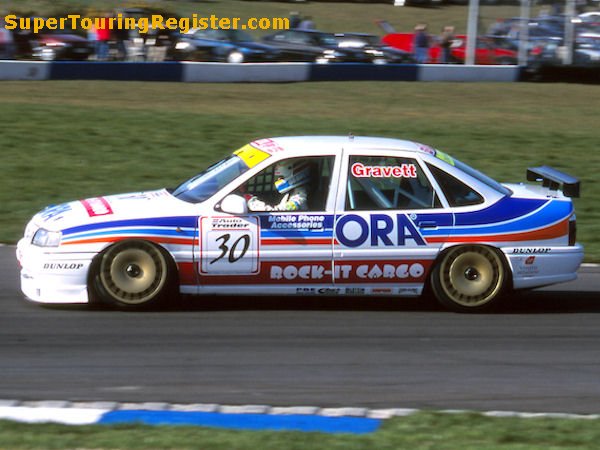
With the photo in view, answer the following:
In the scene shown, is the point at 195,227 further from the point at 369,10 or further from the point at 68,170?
the point at 369,10

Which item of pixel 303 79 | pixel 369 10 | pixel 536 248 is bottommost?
pixel 536 248

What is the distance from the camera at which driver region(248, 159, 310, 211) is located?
26.7ft

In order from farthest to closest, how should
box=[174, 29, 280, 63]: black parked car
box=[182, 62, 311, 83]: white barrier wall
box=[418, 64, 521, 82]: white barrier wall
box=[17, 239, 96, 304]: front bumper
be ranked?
box=[174, 29, 280, 63]: black parked car → box=[418, 64, 521, 82]: white barrier wall → box=[182, 62, 311, 83]: white barrier wall → box=[17, 239, 96, 304]: front bumper

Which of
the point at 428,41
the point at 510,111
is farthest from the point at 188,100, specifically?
the point at 428,41

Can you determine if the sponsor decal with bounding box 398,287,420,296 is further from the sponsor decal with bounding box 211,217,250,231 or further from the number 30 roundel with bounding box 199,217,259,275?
the sponsor decal with bounding box 211,217,250,231

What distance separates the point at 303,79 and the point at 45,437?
67.6 feet

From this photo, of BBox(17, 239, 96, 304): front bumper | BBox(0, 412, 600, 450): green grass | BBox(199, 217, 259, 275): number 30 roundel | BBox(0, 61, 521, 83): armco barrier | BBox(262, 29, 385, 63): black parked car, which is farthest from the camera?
BBox(262, 29, 385, 63): black parked car

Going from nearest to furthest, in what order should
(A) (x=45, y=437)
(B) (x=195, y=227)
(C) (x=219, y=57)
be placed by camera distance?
1. (A) (x=45, y=437)
2. (B) (x=195, y=227)
3. (C) (x=219, y=57)

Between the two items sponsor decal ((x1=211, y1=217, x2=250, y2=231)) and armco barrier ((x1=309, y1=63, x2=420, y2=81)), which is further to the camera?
armco barrier ((x1=309, y1=63, x2=420, y2=81))

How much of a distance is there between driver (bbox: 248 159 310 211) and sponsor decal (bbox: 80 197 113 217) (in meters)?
1.10

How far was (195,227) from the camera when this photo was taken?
7.99 meters

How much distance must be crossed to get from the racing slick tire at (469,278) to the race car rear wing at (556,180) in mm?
871

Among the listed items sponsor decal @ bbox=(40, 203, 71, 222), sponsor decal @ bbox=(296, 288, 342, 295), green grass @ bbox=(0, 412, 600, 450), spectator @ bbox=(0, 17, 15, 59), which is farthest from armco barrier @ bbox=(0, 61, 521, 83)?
green grass @ bbox=(0, 412, 600, 450)

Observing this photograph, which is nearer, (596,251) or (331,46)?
(596,251)
